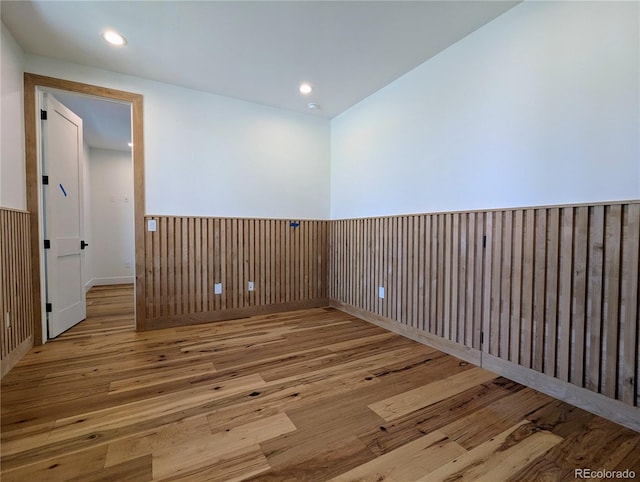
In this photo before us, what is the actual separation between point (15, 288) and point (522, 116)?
4.17 metres

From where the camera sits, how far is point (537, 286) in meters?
1.99

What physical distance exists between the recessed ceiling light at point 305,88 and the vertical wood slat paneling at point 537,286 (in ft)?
5.96

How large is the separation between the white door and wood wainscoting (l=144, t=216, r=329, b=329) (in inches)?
32.8

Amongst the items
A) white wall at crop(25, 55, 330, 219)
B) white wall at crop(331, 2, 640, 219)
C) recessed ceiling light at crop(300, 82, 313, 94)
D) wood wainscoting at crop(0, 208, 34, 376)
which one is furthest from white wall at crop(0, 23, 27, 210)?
white wall at crop(331, 2, 640, 219)

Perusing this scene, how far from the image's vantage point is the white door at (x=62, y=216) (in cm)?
288

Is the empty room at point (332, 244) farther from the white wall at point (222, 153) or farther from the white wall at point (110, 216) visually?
the white wall at point (110, 216)

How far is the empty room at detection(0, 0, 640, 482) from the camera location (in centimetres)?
153

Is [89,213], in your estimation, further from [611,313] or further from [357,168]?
[611,313]

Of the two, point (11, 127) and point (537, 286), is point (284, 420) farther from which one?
point (11, 127)

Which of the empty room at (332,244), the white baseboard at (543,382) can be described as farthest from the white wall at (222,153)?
the white baseboard at (543,382)

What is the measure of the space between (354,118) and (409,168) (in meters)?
1.25

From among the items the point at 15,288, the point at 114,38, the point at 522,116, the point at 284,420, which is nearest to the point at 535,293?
the point at 522,116

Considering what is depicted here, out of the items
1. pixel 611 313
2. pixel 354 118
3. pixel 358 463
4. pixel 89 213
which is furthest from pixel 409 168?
pixel 89 213

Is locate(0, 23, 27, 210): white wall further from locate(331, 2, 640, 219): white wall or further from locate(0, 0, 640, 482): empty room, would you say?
locate(331, 2, 640, 219): white wall
